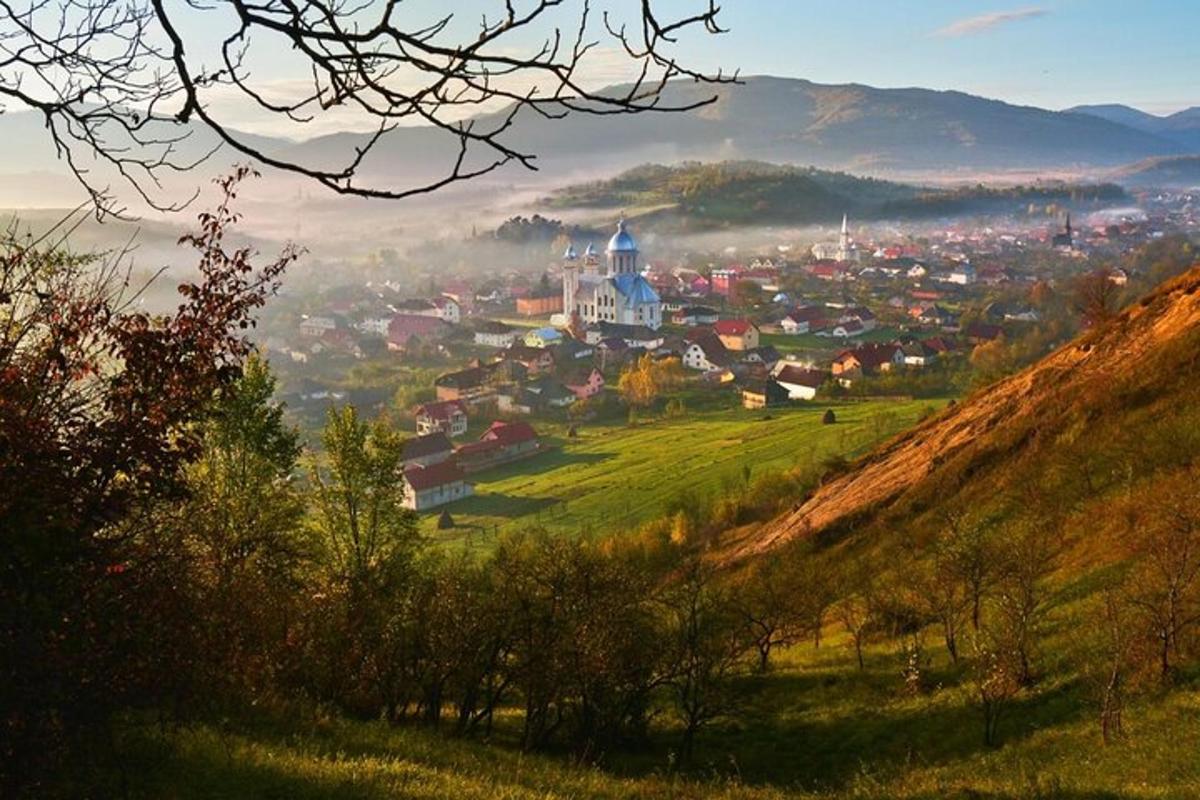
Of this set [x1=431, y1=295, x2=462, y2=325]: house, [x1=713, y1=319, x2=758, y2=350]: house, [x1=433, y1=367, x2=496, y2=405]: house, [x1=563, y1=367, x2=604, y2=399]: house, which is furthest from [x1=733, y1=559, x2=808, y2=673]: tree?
[x1=431, y1=295, x2=462, y2=325]: house

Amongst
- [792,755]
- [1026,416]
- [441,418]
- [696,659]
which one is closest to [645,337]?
[441,418]

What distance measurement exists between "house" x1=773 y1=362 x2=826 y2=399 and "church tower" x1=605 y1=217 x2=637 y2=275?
1778 inches

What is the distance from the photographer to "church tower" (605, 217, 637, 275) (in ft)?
394

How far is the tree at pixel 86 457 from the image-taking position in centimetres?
461

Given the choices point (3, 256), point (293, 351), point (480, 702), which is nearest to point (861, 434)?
point (480, 702)

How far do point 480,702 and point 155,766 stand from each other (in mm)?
11330

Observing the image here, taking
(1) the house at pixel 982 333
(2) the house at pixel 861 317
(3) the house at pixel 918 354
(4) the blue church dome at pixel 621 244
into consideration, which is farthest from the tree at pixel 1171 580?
(4) the blue church dome at pixel 621 244

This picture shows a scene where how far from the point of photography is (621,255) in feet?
399

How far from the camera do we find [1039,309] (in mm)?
103438

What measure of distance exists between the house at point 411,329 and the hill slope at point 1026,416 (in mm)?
92435

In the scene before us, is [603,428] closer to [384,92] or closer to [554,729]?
[554,729]

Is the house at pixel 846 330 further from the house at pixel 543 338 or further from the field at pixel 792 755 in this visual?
the field at pixel 792 755

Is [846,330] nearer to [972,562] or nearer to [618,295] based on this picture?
[618,295]

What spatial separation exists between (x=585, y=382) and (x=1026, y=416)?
206ft
